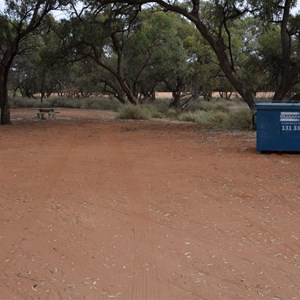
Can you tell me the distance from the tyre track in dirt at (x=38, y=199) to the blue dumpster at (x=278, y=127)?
14.4 ft

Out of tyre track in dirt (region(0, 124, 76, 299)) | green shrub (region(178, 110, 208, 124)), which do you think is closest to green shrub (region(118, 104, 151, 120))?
green shrub (region(178, 110, 208, 124))

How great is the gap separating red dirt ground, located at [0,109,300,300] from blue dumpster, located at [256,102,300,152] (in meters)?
0.41

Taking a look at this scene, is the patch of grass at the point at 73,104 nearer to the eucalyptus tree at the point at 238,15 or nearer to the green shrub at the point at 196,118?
the green shrub at the point at 196,118

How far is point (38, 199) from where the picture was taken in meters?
6.38

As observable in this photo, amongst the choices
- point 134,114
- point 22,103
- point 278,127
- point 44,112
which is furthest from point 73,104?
point 278,127

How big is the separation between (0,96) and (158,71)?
57.2 feet

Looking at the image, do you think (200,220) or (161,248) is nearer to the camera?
(161,248)

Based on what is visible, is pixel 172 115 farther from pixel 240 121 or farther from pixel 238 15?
pixel 240 121

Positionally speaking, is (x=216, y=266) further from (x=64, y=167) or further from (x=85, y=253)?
(x=64, y=167)

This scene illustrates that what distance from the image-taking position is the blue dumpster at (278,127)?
10.1 m

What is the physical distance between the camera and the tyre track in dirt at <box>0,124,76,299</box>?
437 cm

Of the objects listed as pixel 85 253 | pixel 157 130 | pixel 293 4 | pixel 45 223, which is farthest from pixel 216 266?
pixel 293 4

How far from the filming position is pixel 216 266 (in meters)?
4.11

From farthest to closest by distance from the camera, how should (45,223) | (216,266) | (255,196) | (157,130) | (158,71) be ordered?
(158,71) < (157,130) < (255,196) < (45,223) < (216,266)
